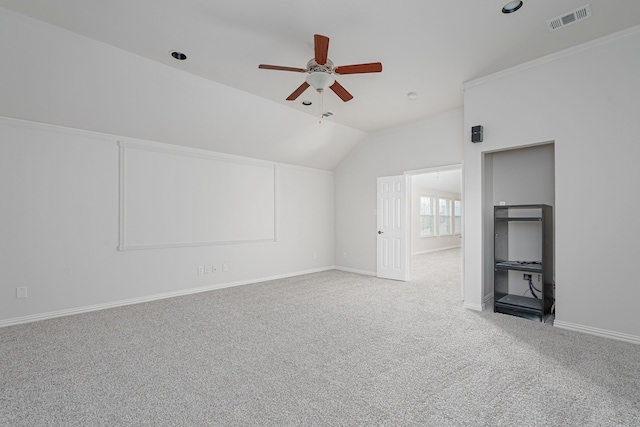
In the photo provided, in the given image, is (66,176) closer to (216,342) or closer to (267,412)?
(216,342)

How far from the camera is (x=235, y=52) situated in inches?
132

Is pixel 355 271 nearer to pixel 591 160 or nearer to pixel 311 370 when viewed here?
pixel 311 370

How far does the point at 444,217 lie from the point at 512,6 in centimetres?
1002

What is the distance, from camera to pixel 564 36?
306 centimetres

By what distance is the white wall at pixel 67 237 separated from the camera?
3.59 meters

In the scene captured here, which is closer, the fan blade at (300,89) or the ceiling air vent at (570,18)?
the ceiling air vent at (570,18)

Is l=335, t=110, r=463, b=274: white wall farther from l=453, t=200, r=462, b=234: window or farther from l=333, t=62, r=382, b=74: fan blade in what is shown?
l=453, t=200, r=462, b=234: window

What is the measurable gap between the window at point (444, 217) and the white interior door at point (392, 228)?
6.22m

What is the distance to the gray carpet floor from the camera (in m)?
1.90

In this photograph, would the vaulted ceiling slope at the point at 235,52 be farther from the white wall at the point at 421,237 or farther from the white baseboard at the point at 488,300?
the white wall at the point at 421,237

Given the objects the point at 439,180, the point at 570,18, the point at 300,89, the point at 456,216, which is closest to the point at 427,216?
the point at 439,180

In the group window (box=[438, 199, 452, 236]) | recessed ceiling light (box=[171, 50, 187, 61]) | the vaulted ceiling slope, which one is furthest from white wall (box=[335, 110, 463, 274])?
window (box=[438, 199, 452, 236])

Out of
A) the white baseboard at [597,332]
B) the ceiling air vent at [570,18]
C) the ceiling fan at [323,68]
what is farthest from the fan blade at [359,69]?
the white baseboard at [597,332]

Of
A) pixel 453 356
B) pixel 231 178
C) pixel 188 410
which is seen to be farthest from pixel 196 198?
pixel 453 356
